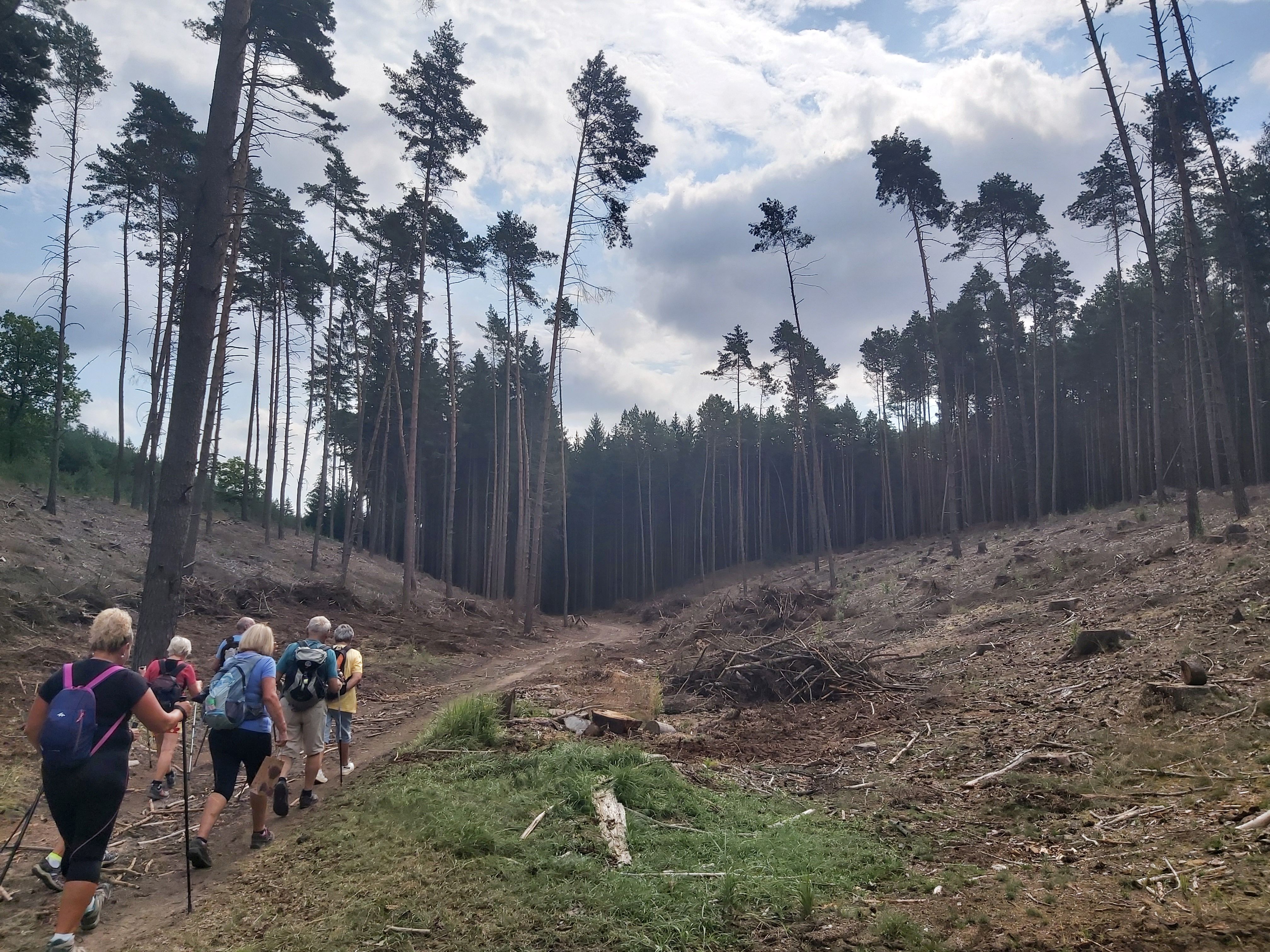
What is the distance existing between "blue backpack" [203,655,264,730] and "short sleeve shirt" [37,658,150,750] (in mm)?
1449

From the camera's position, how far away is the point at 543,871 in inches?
193

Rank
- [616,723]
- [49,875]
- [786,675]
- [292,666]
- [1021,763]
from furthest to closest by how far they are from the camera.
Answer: [786,675] < [616,723] < [292,666] < [1021,763] < [49,875]

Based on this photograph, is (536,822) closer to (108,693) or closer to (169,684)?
(108,693)

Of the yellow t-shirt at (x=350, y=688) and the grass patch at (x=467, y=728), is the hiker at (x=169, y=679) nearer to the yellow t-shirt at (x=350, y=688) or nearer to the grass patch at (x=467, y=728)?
the yellow t-shirt at (x=350, y=688)

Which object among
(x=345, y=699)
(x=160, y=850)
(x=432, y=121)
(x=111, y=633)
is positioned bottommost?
(x=160, y=850)

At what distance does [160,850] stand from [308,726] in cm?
150

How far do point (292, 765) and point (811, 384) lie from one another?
2766cm

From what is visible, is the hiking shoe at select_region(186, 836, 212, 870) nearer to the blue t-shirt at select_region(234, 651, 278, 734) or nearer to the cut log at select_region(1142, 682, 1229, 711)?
the blue t-shirt at select_region(234, 651, 278, 734)

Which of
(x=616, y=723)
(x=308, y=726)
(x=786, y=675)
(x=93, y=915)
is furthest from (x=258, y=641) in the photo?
(x=786, y=675)

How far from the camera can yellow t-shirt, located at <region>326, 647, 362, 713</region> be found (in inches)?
306

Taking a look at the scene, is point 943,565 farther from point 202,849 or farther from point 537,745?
point 202,849

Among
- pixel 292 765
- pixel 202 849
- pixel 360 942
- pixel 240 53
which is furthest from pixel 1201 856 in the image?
pixel 240 53

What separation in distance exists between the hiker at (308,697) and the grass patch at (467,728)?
1.47m

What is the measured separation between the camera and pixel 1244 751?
5.58m
